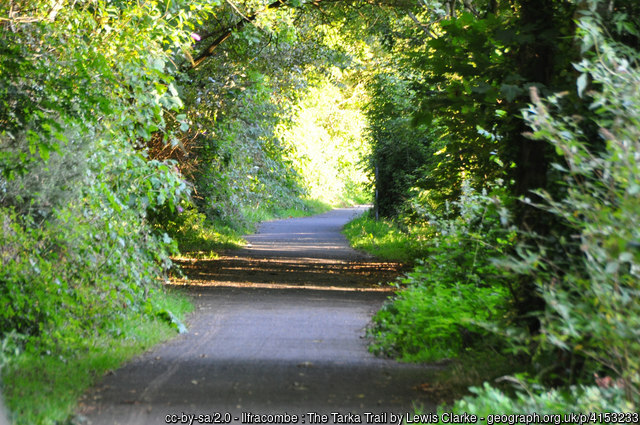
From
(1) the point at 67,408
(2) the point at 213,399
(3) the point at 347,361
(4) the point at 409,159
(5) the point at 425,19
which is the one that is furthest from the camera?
(4) the point at 409,159

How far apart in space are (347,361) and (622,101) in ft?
14.2

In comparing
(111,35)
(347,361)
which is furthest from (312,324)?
(111,35)

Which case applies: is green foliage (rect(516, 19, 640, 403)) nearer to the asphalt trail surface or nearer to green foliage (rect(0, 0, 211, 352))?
the asphalt trail surface

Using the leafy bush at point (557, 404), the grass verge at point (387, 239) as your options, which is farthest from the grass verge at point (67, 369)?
the grass verge at point (387, 239)

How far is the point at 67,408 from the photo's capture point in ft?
20.1

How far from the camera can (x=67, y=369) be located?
743cm

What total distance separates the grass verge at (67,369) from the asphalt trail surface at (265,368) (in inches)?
6.2

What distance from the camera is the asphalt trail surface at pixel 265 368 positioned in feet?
20.5

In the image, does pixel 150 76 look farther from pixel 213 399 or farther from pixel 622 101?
pixel 622 101

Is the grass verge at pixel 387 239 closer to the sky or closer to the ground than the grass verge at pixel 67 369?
closer to the ground

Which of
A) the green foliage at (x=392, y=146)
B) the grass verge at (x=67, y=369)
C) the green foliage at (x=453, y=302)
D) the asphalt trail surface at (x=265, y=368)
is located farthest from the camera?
the green foliage at (x=392, y=146)

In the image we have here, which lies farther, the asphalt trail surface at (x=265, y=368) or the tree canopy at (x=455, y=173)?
the asphalt trail surface at (x=265, y=368)

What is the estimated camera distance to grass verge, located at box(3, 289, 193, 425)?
5979 millimetres

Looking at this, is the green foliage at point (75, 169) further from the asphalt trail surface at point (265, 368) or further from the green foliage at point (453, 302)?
the green foliage at point (453, 302)
